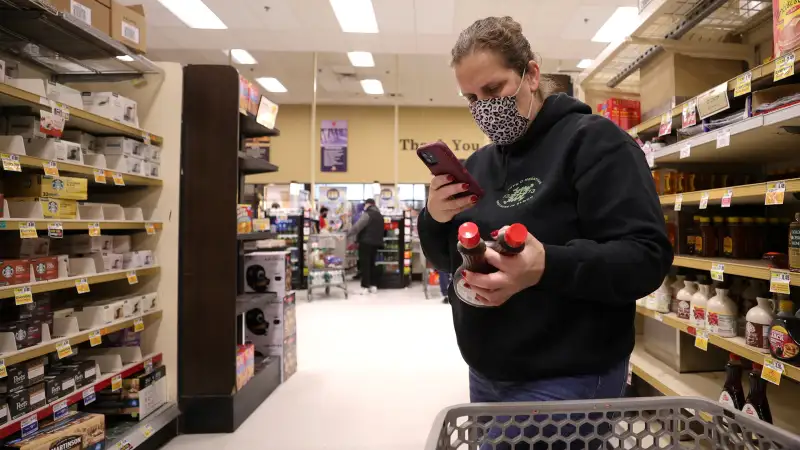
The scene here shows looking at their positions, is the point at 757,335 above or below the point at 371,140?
below

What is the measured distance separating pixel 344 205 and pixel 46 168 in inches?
407

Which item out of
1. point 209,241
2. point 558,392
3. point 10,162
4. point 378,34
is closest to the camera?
point 558,392

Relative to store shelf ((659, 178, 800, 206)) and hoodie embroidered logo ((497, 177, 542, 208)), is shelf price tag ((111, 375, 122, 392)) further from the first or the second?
store shelf ((659, 178, 800, 206))

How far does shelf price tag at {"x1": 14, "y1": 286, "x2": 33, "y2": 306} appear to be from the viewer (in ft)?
6.43

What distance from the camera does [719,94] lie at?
2152mm

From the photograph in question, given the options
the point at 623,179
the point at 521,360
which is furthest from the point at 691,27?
the point at 521,360

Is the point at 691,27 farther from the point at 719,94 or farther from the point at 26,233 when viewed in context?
the point at 26,233

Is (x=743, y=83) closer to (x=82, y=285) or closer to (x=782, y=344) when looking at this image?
(x=782, y=344)

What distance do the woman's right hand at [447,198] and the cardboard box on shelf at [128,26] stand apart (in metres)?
2.50

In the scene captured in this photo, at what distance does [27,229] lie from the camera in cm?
201

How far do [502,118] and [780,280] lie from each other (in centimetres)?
138

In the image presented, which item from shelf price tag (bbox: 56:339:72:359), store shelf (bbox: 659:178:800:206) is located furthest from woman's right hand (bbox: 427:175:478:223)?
shelf price tag (bbox: 56:339:72:359)

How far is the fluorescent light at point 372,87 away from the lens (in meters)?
11.0

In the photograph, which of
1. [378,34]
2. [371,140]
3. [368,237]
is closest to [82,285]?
[378,34]
